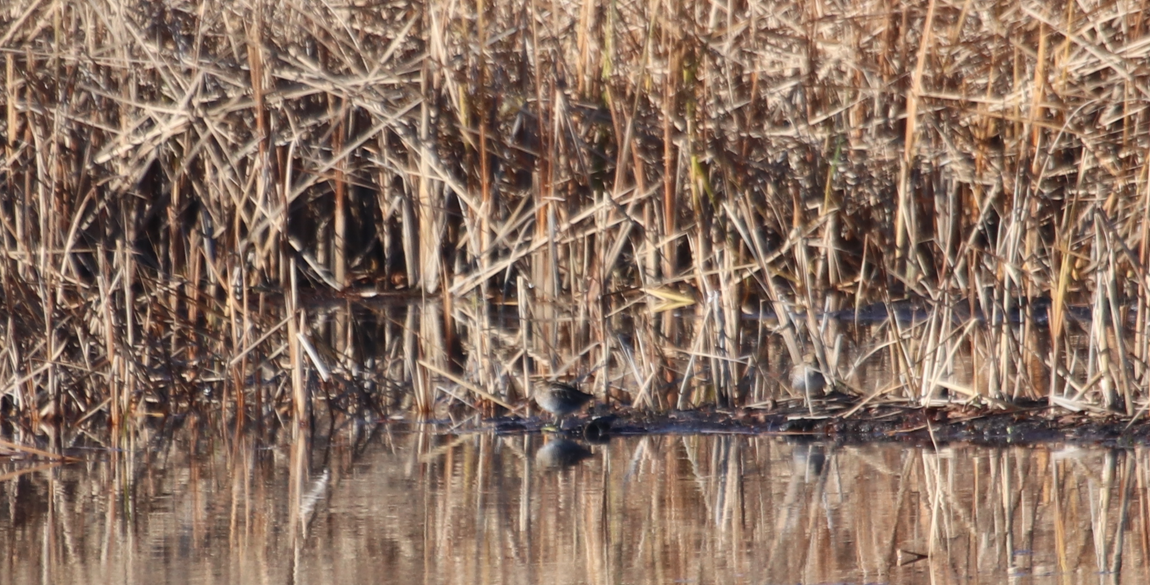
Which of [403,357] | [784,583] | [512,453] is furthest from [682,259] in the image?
[784,583]

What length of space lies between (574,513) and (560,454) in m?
0.69

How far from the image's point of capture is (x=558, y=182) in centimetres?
566

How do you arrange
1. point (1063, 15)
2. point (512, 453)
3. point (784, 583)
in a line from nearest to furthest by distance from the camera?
Answer: 1. point (784, 583)
2. point (512, 453)
3. point (1063, 15)

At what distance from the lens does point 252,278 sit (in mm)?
5793

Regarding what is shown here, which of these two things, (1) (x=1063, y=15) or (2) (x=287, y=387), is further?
(1) (x=1063, y=15)

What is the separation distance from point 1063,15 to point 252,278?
3.16 meters

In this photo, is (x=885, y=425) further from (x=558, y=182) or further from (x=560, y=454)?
(x=558, y=182)

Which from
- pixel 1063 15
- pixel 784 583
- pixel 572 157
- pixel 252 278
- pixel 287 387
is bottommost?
pixel 784 583

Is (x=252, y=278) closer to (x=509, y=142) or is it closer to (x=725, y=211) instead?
(x=509, y=142)

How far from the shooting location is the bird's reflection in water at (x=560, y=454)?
14.1ft

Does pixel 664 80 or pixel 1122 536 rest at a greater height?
pixel 664 80

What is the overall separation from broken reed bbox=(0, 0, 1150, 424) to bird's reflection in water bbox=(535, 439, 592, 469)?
38 cm

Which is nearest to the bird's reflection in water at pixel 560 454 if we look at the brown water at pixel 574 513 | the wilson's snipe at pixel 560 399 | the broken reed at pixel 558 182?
the brown water at pixel 574 513

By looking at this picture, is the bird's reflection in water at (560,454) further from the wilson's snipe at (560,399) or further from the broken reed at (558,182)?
the broken reed at (558,182)
